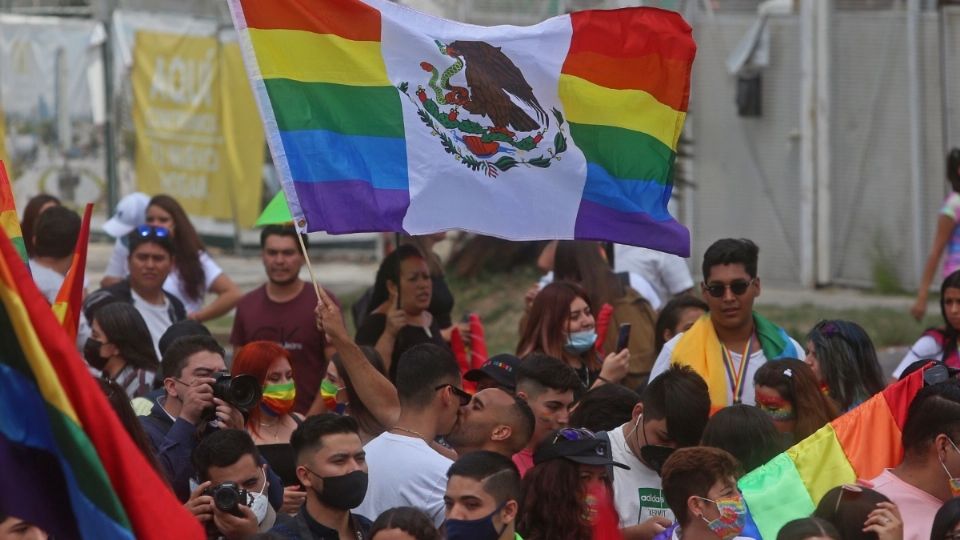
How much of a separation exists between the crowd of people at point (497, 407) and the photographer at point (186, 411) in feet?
0.03

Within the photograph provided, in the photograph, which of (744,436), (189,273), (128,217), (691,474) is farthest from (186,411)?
(128,217)

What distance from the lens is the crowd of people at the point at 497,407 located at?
594 centimetres

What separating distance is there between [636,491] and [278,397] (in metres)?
1.63

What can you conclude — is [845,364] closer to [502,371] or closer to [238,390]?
[502,371]

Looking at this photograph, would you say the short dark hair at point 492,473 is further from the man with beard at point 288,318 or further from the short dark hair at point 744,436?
the man with beard at point 288,318

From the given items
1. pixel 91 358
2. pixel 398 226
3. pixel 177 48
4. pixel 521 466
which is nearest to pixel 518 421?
pixel 521 466

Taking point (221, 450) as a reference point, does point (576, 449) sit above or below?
below

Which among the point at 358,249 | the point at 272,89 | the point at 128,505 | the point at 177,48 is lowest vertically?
the point at 358,249

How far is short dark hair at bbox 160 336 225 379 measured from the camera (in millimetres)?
7098

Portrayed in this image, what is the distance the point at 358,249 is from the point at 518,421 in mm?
14251

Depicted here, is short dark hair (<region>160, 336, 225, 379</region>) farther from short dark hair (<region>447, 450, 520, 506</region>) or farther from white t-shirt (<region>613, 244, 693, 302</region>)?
white t-shirt (<region>613, 244, 693, 302</region>)

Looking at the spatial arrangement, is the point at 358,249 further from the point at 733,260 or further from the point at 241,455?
the point at 241,455

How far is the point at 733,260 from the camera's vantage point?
26.3ft

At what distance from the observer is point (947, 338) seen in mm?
8523
